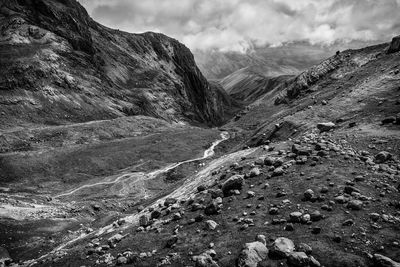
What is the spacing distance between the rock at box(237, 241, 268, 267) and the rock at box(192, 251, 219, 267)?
81.4 inches

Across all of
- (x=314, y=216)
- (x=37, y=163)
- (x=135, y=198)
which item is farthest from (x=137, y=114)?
(x=314, y=216)

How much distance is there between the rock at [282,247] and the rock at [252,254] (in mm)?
649

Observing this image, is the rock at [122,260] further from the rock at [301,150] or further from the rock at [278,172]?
the rock at [301,150]

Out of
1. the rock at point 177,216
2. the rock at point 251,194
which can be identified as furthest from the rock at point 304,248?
the rock at point 177,216

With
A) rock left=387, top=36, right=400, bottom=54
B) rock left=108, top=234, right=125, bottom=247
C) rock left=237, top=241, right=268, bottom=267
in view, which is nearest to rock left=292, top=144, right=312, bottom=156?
rock left=237, top=241, right=268, bottom=267

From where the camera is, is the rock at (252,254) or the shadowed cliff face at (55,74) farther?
the shadowed cliff face at (55,74)

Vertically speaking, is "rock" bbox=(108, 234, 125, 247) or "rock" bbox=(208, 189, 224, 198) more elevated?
"rock" bbox=(208, 189, 224, 198)

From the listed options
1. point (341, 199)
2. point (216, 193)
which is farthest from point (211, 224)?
point (341, 199)

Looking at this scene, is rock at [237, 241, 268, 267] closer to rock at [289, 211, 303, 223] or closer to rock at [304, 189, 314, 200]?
rock at [289, 211, 303, 223]

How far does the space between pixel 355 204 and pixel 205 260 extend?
12.7m

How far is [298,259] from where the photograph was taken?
23922mm

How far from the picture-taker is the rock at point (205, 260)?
26.2 metres

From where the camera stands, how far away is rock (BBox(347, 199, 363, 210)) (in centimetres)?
2838

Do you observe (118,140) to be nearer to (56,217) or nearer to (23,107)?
(23,107)
